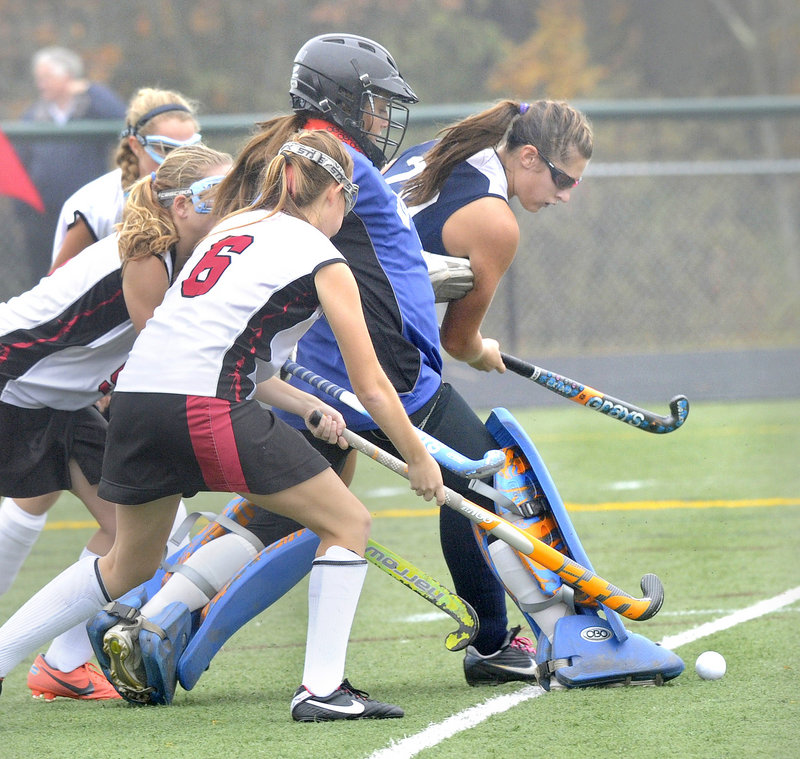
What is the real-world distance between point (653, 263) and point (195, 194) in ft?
27.4

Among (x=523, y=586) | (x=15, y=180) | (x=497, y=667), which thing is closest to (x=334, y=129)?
(x=523, y=586)

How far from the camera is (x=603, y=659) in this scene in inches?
128

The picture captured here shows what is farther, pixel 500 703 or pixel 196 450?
pixel 500 703

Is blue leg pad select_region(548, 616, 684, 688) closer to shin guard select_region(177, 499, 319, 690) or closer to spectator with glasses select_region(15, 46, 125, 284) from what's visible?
shin guard select_region(177, 499, 319, 690)

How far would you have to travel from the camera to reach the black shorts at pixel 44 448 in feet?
11.8

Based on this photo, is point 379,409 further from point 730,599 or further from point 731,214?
point 731,214

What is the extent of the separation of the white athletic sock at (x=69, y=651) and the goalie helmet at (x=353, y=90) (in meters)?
1.37

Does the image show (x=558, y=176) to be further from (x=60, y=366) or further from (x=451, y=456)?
(x=60, y=366)

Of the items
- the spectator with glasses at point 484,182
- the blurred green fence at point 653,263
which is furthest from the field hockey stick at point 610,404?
the blurred green fence at point 653,263

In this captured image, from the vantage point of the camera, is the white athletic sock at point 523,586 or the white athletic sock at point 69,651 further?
the white athletic sock at point 69,651

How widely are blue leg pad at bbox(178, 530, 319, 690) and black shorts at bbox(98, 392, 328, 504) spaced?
394 millimetres

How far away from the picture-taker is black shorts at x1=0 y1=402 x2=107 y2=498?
3.59 meters

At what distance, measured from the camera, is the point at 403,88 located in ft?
11.6

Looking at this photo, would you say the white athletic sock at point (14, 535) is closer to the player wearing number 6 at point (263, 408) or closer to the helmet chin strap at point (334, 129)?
the player wearing number 6 at point (263, 408)
